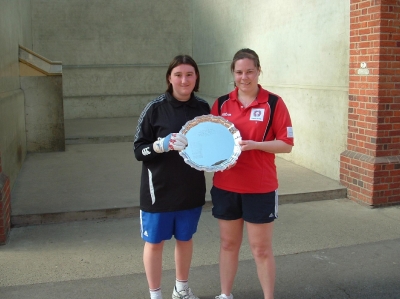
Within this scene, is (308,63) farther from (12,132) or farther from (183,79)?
(183,79)

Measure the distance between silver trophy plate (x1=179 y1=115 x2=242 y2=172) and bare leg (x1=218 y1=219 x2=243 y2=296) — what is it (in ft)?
1.55

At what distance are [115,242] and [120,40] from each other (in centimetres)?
1077

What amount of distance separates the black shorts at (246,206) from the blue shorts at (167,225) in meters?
0.19

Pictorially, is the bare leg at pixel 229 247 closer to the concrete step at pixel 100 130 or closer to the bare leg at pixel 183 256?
the bare leg at pixel 183 256

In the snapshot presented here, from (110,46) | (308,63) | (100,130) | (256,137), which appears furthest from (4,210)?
(110,46)

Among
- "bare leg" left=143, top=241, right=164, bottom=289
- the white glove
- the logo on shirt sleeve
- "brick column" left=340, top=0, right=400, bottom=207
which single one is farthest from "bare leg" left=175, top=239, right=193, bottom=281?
"brick column" left=340, top=0, right=400, bottom=207

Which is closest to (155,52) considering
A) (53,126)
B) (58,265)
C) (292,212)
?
(53,126)

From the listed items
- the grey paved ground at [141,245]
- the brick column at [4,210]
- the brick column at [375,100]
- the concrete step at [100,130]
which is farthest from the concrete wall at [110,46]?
the brick column at [4,210]

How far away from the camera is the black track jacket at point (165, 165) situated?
3334 millimetres

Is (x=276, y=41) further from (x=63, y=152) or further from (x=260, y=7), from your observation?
(x=63, y=152)

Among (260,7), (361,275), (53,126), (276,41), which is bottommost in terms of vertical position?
(361,275)

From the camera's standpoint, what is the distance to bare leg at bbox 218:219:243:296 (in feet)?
11.3

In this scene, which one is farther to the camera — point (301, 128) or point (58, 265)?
point (301, 128)

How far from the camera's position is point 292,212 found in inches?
238
